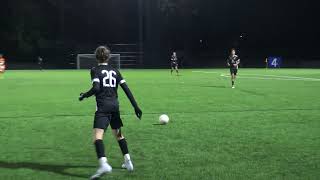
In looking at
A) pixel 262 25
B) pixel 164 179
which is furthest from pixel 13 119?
pixel 262 25

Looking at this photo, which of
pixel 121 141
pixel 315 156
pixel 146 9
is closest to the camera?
pixel 121 141

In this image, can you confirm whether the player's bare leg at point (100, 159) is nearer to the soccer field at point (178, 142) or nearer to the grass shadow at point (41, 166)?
the soccer field at point (178, 142)

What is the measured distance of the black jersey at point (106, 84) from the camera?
7559 millimetres

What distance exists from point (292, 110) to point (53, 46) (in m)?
52.4

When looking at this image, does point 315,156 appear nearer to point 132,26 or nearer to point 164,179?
point 164,179

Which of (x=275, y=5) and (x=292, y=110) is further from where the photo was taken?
(x=275, y=5)

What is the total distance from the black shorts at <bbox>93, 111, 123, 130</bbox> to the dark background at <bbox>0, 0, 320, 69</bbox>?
5663cm

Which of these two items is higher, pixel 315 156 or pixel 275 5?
pixel 275 5

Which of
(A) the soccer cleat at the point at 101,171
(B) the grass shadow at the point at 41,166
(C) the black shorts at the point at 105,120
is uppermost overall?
(C) the black shorts at the point at 105,120

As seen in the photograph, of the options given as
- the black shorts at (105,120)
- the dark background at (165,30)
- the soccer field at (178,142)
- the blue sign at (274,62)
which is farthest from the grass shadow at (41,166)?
the blue sign at (274,62)

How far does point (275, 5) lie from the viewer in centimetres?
6600

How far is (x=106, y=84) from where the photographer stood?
7.61m

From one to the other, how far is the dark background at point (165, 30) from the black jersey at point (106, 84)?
2234 inches

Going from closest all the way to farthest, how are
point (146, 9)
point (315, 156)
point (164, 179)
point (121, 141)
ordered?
point (164, 179), point (121, 141), point (315, 156), point (146, 9)
